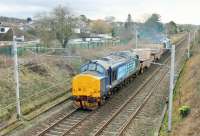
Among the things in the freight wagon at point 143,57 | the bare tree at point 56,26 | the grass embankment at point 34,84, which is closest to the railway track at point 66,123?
the grass embankment at point 34,84

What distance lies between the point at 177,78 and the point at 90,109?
52.8ft

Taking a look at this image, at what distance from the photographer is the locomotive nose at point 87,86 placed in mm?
22219

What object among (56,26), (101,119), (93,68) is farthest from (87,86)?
(56,26)

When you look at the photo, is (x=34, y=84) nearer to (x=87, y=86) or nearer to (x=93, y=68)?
(x=93, y=68)

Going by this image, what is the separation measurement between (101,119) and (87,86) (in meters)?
2.65

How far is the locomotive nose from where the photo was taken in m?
22.2

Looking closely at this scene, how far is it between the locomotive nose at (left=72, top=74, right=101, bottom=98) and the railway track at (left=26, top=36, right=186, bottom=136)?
4.42ft

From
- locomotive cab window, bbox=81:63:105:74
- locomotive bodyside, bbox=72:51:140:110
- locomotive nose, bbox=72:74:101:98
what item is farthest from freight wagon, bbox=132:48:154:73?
locomotive nose, bbox=72:74:101:98

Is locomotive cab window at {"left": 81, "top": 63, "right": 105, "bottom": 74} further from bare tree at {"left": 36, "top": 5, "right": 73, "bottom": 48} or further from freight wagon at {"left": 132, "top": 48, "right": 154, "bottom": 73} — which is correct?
bare tree at {"left": 36, "top": 5, "right": 73, "bottom": 48}

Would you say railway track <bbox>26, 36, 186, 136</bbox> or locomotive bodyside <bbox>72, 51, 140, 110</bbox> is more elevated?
locomotive bodyside <bbox>72, 51, 140, 110</bbox>

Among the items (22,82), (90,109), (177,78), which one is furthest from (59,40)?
(90,109)

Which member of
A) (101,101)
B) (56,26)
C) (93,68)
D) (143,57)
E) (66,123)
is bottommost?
(66,123)

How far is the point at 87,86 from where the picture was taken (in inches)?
883

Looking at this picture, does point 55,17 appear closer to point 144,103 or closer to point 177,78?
point 177,78
